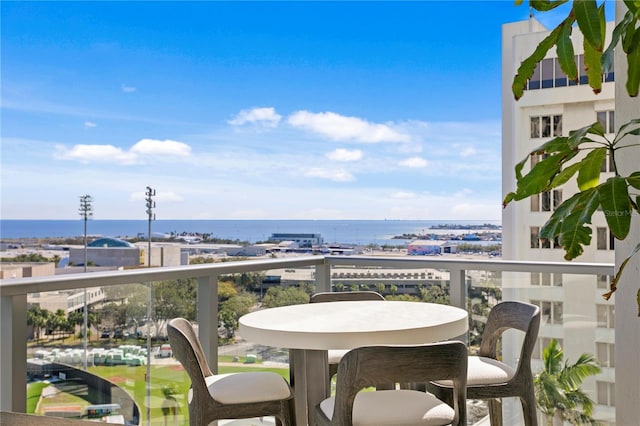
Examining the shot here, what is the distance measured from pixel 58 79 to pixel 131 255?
51.9ft

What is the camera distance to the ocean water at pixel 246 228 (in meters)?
35.4

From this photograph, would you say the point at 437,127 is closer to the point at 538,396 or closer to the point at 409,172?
the point at 409,172

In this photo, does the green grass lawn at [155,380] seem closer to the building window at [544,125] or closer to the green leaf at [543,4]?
the green leaf at [543,4]

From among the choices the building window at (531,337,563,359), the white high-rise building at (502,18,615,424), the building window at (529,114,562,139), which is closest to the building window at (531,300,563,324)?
the building window at (531,337,563,359)

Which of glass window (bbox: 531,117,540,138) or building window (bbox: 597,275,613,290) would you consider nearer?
building window (bbox: 597,275,613,290)

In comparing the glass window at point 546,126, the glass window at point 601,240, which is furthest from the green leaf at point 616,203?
the glass window at point 546,126

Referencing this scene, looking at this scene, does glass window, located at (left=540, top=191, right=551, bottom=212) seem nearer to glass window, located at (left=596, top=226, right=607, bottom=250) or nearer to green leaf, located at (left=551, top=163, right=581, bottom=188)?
glass window, located at (left=596, top=226, right=607, bottom=250)

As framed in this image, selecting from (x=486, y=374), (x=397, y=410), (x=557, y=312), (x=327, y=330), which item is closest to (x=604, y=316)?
(x=557, y=312)

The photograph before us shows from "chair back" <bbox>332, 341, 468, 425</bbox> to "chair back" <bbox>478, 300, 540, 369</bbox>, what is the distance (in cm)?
85

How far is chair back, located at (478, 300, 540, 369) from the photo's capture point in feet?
9.04

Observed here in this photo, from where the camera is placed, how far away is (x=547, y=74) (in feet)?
119

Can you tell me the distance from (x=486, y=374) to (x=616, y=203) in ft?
5.32

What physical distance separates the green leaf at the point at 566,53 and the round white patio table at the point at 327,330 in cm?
112

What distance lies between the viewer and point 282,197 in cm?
3975
